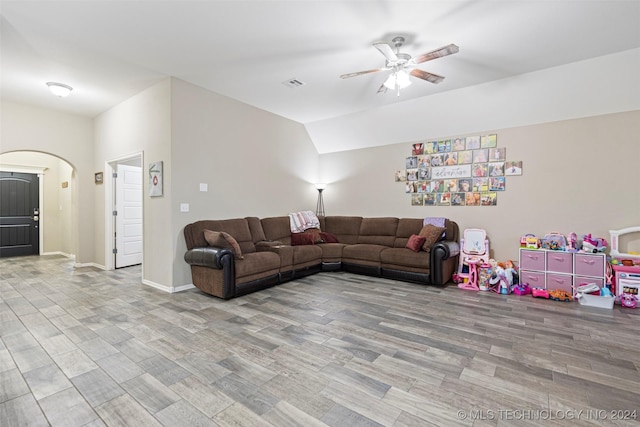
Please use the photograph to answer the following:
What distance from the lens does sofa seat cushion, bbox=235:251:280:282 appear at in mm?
3873

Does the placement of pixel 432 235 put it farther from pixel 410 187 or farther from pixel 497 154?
pixel 497 154

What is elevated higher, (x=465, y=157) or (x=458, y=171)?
(x=465, y=157)

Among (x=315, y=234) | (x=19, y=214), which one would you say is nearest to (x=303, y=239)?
(x=315, y=234)

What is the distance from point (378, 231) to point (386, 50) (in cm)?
342

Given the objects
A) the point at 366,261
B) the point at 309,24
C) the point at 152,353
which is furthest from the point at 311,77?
the point at 152,353

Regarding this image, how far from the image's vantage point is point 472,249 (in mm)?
4824

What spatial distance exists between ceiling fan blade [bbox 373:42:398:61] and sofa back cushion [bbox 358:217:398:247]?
3.11 metres

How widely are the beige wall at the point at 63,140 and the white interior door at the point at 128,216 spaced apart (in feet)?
2.76

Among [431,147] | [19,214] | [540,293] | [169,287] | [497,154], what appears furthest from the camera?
[19,214]

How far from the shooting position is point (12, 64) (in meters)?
3.77

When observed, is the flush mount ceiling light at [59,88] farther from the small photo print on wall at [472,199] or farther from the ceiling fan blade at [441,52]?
the small photo print on wall at [472,199]

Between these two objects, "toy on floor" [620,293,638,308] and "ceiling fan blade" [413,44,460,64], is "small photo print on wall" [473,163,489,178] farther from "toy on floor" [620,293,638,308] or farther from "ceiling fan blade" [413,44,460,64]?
"ceiling fan blade" [413,44,460,64]

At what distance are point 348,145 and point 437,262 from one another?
321 cm

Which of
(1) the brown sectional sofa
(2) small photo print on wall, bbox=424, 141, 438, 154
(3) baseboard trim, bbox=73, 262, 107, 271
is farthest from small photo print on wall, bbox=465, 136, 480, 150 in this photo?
(3) baseboard trim, bbox=73, 262, 107, 271
